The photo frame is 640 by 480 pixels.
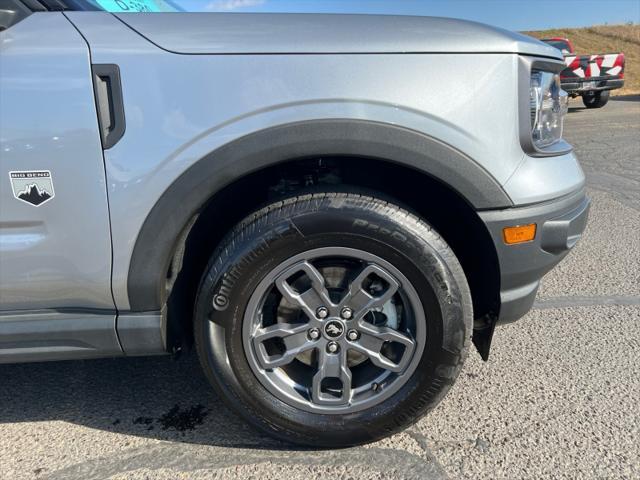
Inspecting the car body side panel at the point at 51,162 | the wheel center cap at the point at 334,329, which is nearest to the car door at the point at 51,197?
the car body side panel at the point at 51,162

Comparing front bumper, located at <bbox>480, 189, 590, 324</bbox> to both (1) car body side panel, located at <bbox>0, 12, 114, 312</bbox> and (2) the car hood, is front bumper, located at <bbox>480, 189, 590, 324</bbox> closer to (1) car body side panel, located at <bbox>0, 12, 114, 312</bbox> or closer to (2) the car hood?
(2) the car hood

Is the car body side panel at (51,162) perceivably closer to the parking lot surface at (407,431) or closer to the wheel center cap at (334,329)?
the parking lot surface at (407,431)

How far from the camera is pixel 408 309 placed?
180 cm

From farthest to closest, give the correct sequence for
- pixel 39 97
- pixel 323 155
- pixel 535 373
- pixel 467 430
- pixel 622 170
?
pixel 622 170
pixel 535 373
pixel 467 430
pixel 323 155
pixel 39 97

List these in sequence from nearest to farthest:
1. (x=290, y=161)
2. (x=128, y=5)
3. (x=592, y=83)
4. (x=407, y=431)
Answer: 1. (x=290, y=161)
2. (x=407, y=431)
3. (x=128, y=5)
4. (x=592, y=83)

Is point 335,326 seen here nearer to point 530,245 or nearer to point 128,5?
point 530,245

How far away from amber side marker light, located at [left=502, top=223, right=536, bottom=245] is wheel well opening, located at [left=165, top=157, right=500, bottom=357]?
6 centimetres

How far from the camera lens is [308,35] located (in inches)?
64.6

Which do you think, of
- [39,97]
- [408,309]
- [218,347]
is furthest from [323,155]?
[39,97]

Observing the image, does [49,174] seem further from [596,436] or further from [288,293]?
[596,436]

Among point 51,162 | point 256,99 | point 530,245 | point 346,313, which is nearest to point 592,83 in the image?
point 530,245

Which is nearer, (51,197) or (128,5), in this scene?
(51,197)

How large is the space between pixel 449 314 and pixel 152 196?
1.12 m

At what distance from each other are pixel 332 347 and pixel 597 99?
41.9ft
